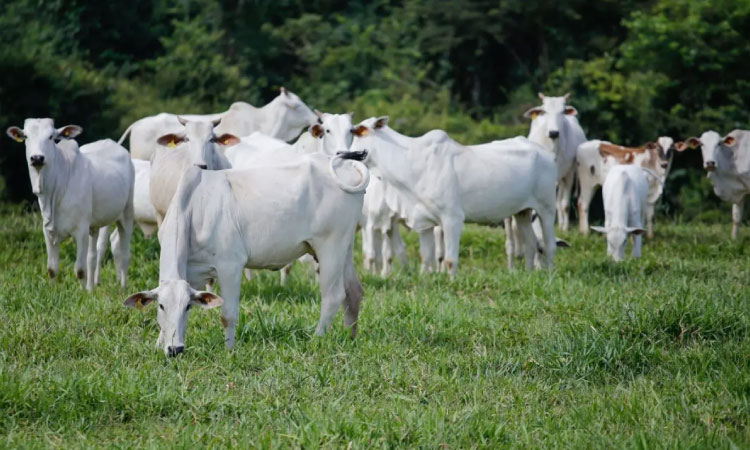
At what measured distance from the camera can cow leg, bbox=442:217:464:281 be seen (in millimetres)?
12031

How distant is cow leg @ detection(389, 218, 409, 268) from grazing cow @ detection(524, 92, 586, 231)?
3.44 metres

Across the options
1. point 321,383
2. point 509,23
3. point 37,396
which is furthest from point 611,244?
point 509,23

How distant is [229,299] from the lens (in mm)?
7633

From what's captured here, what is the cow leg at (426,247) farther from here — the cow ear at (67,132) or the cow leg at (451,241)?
the cow ear at (67,132)

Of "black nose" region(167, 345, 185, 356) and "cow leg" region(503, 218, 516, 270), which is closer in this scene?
"black nose" region(167, 345, 185, 356)

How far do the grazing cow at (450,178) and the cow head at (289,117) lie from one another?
14.9 ft

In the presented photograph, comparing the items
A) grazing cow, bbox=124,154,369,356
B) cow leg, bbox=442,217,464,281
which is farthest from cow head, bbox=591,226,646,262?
grazing cow, bbox=124,154,369,356

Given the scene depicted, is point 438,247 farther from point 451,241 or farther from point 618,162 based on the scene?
point 618,162

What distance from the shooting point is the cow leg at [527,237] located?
13094 millimetres

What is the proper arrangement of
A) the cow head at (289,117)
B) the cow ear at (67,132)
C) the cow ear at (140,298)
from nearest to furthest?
the cow ear at (140,298)
the cow ear at (67,132)
the cow head at (289,117)

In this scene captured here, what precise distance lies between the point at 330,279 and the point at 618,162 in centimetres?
977

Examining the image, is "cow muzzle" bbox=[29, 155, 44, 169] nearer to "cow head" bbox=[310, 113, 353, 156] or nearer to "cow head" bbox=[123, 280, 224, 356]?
"cow head" bbox=[310, 113, 353, 156]

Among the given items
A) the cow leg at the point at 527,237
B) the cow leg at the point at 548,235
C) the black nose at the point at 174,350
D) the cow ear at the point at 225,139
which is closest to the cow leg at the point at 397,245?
the cow leg at the point at 527,237

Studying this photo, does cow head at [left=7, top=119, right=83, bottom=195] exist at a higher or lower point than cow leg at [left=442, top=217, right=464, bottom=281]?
higher
